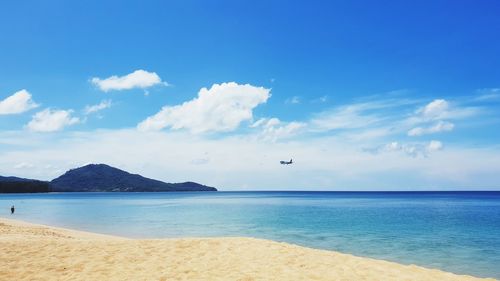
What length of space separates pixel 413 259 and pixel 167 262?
15.4 metres

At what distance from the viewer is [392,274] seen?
13.6 metres

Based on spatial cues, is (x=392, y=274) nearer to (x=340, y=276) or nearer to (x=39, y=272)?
→ (x=340, y=276)

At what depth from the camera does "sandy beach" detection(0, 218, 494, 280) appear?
12.8m

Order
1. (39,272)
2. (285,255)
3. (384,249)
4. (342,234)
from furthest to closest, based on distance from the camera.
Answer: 1. (342,234)
2. (384,249)
3. (285,255)
4. (39,272)

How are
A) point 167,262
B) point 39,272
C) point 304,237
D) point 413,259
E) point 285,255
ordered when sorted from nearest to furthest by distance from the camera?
point 39,272 → point 167,262 → point 285,255 → point 413,259 → point 304,237

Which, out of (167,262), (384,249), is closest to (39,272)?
(167,262)

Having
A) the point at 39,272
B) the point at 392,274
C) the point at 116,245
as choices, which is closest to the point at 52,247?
the point at 116,245

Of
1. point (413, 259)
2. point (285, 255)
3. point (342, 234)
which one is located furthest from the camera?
point (342, 234)

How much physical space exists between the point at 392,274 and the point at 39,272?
453 inches

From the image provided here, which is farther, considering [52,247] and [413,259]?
[413,259]

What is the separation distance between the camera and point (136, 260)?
48.6 feet

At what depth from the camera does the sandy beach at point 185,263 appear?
12820mm

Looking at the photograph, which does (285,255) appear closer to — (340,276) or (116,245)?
(340,276)

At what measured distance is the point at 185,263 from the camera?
1442cm
